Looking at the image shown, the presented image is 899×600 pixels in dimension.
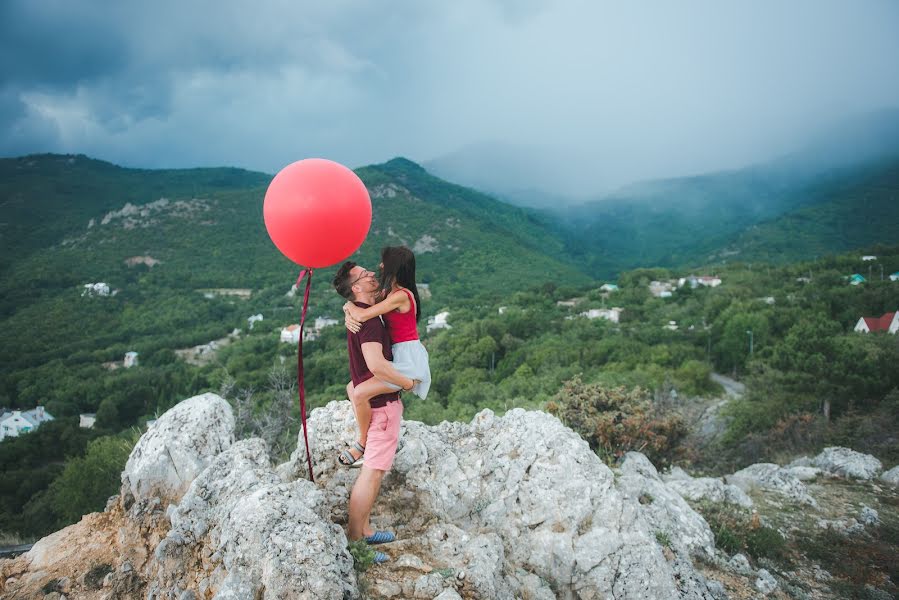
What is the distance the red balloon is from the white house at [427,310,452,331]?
1873 inches

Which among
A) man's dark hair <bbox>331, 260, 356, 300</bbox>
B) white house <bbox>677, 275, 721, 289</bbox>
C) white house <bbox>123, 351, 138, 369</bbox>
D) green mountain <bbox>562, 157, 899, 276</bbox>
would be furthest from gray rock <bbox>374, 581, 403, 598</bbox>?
green mountain <bbox>562, 157, 899, 276</bbox>

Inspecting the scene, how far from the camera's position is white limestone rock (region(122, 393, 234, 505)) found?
471 cm

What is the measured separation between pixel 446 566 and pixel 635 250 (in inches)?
5485

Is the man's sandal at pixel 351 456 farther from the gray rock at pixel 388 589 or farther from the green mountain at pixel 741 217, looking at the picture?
the green mountain at pixel 741 217

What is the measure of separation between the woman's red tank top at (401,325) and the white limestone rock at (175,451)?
2.64 m

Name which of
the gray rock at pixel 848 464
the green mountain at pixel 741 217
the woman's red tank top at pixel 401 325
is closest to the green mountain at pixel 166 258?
the green mountain at pixel 741 217

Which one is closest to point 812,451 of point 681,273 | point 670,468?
point 670,468

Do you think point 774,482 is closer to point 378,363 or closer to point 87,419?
point 378,363

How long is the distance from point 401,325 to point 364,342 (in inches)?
14.2

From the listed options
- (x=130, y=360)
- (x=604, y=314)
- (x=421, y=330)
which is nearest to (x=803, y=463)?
(x=604, y=314)

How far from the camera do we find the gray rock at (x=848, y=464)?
910 cm

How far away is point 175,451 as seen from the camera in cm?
482

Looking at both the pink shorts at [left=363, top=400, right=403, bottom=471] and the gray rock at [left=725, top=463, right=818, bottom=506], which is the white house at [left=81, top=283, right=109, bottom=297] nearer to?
the pink shorts at [left=363, top=400, right=403, bottom=471]

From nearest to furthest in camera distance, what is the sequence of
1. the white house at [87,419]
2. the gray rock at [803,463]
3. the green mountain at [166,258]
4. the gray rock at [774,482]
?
1. the gray rock at [774,482]
2. the gray rock at [803,463]
3. the white house at [87,419]
4. the green mountain at [166,258]
